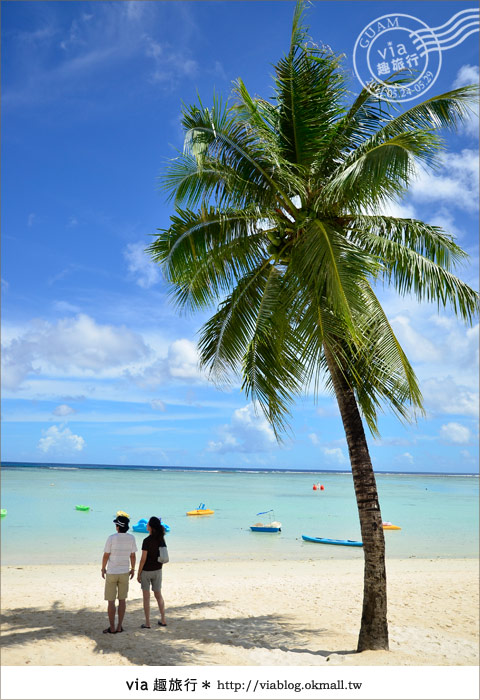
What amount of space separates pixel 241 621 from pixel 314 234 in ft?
19.3

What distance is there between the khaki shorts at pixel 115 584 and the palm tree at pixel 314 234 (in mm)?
2986

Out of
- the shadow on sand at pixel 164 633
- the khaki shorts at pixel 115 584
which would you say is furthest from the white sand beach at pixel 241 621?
the khaki shorts at pixel 115 584

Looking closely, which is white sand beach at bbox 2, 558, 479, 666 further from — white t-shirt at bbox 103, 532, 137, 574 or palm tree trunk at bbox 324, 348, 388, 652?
white t-shirt at bbox 103, 532, 137, 574

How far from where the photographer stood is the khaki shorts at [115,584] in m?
6.68

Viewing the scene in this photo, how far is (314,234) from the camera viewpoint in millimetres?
5750

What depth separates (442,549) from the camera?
63.5 feet

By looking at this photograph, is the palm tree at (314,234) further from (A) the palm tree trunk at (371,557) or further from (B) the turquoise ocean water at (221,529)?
(B) the turquoise ocean water at (221,529)

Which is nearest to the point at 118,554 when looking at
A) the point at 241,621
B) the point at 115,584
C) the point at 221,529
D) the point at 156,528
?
the point at 115,584

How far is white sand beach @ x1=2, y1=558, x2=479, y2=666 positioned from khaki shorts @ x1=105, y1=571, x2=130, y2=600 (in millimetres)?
536

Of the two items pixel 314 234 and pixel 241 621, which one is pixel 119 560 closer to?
pixel 241 621

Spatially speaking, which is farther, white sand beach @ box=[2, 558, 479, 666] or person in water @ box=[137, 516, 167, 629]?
person in water @ box=[137, 516, 167, 629]

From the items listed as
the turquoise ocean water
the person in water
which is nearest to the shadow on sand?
the person in water

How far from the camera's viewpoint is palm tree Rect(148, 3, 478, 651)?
6.07m

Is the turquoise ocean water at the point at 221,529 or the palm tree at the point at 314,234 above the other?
the palm tree at the point at 314,234
